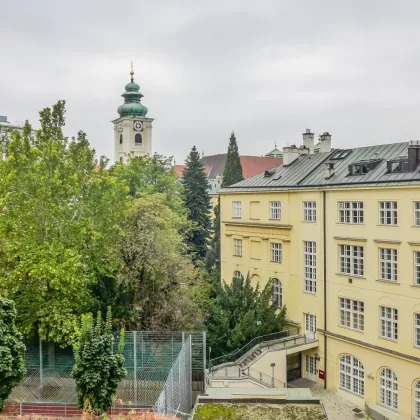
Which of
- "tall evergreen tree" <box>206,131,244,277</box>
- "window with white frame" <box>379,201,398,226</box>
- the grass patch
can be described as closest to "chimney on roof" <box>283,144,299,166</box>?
"window with white frame" <box>379,201,398,226</box>

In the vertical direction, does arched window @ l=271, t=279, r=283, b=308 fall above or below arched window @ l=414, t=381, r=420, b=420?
above

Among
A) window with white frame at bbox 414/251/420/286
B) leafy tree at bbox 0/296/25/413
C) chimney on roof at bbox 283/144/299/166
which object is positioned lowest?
leafy tree at bbox 0/296/25/413

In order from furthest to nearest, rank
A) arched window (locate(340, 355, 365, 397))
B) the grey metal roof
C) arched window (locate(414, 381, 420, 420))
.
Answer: arched window (locate(340, 355, 365, 397)) < the grey metal roof < arched window (locate(414, 381, 420, 420))

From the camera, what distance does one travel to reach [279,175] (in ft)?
112

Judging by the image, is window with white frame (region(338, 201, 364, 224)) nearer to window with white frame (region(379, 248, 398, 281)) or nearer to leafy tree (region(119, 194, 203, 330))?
window with white frame (region(379, 248, 398, 281))

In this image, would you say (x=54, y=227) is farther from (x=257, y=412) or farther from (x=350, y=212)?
(x=350, y=212)

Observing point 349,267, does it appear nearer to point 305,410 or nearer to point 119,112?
point 305,410

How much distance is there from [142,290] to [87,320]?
1372 centimetres

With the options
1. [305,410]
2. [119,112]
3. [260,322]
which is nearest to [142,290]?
[260,322]

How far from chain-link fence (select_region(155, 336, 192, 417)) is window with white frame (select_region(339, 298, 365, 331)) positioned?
364 inches

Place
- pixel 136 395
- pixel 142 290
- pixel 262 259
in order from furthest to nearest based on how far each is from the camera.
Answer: pixel 262 259
pixel 142 290
pixel 136 395

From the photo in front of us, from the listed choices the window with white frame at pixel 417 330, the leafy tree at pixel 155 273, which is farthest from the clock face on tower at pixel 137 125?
the window with white frame at pixel 417 330

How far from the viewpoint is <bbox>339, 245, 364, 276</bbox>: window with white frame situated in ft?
85.5

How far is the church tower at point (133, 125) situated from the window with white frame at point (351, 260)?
64392 mm
